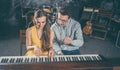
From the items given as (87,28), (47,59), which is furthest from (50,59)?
(87,28)

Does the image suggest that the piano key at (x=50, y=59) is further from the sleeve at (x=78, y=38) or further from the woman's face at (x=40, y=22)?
the woman's face at (x=40, y=22)

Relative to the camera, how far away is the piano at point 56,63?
2.50 m

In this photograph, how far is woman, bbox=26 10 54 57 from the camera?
99.4 inches

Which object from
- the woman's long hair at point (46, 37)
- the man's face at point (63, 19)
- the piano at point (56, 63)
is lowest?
the piano at point (56, 63)

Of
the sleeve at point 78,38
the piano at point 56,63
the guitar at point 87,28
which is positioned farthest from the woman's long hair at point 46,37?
the guitar at point 87,28

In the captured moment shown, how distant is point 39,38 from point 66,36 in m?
0.34

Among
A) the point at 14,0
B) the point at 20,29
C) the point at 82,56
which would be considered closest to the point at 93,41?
the point at 82,56

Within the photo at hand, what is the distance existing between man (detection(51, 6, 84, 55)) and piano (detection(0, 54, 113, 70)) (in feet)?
0.29

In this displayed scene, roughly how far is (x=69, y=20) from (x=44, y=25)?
0.31 m

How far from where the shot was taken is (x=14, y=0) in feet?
7.92

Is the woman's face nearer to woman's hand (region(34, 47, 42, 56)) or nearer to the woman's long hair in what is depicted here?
the woman's long hair

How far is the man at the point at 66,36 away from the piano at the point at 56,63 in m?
0.09

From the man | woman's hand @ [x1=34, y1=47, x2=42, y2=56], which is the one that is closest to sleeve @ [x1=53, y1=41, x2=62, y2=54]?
the man

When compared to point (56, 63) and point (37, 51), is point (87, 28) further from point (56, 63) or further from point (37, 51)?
point (37, 51)
